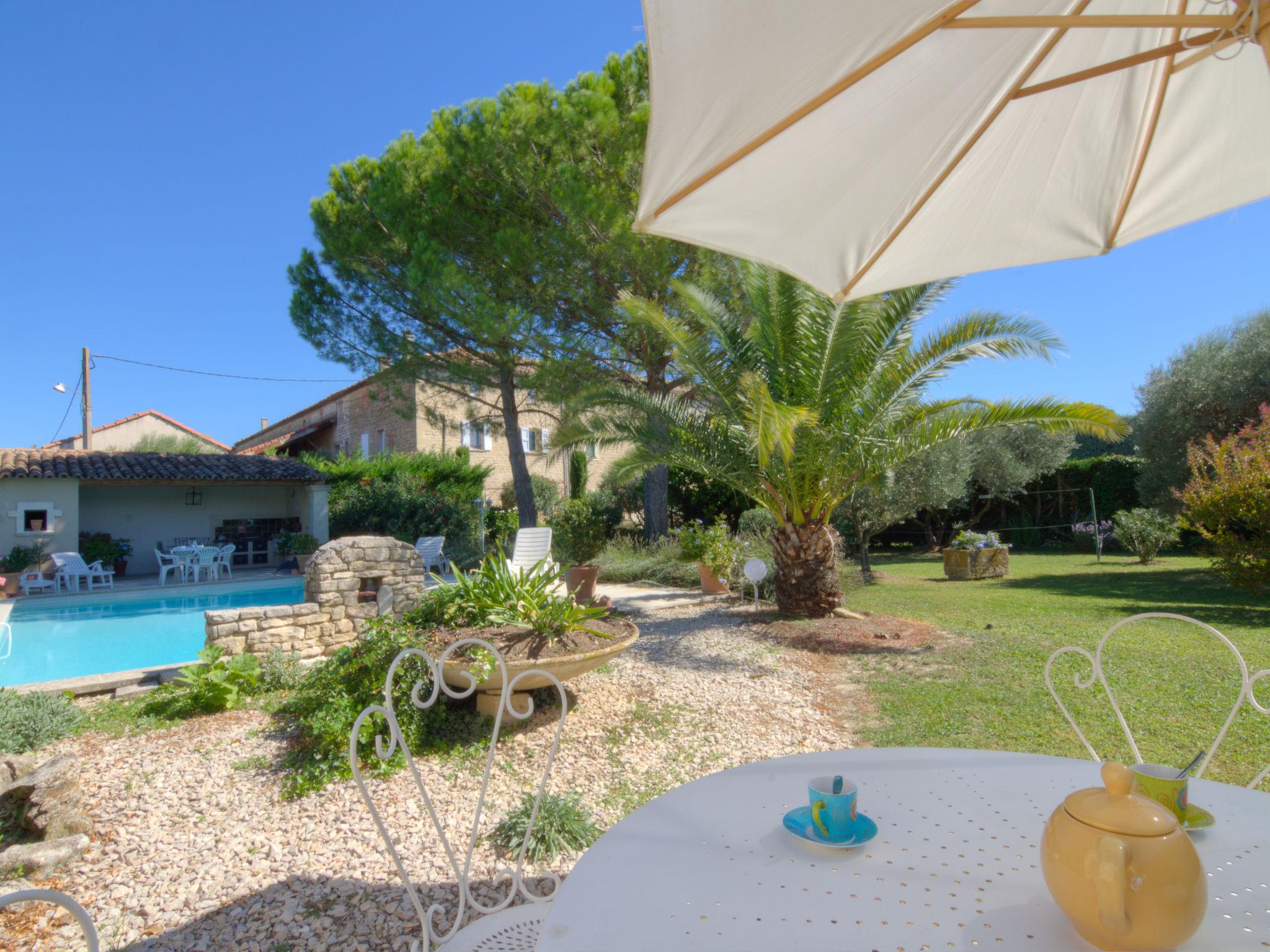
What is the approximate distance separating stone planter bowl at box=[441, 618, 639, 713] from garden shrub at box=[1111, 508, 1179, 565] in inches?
499

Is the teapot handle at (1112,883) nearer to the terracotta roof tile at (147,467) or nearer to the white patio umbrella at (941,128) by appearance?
the white patio umbrella at (941,128)

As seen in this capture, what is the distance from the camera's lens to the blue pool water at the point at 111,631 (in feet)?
27.3

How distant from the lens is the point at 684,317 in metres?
12.3

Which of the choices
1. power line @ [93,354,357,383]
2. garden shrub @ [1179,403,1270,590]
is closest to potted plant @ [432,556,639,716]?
garden shrub @ [1179,403,1270,590]

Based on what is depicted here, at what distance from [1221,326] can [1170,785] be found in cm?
1655

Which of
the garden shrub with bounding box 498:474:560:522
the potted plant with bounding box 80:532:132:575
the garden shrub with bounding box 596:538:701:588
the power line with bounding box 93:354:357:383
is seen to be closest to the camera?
the garden shrub with bounding box 596:538:701:588

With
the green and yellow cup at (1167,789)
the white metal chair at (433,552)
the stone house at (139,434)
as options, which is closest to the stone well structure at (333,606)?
the green and yellow cup at (1167,789)

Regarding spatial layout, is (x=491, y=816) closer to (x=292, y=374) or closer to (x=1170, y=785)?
(x=1170, y=785)

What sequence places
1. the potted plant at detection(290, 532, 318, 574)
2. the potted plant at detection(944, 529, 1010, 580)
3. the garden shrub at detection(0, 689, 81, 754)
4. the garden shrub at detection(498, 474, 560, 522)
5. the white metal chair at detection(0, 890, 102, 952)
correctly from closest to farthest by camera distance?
the white metal chair at detection(0, 890, 102, 952), the garden shrub at detection(0, 689, 81, 754), the potted plant at detection(944, 529, 1010, 580), the potted plant at detection(290, 532, 318, 574), the garden shrub at detection(498, 474, 560, 522)

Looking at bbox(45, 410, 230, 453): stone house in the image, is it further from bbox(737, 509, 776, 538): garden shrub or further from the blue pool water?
bbox(737, 509, 776, 538): garden shrub

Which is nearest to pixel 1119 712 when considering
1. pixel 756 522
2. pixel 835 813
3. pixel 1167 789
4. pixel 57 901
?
pixel 1167 789

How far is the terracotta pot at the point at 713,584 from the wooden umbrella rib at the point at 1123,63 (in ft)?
28.2

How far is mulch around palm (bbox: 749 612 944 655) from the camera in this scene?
21.9 ft

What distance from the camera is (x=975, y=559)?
1263 centimetres
